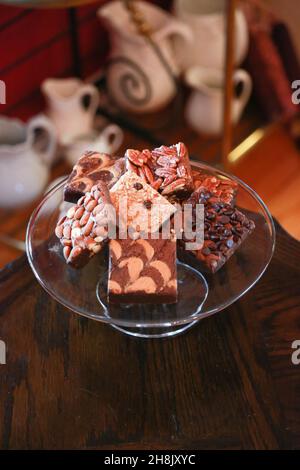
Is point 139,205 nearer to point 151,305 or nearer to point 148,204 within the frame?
point 148,204

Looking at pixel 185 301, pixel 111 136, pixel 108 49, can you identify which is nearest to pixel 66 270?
pixel 185 301

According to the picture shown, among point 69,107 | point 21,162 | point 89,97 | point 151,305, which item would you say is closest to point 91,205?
point 151,305

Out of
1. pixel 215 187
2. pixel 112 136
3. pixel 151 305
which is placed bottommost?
pixel 112 136

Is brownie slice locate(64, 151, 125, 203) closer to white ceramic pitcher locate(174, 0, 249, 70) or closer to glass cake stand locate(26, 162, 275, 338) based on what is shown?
glass cake stand locate(26, 162, 275, 338)

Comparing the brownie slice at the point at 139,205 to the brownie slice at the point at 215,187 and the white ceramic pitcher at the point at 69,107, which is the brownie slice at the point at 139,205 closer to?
the brownie slice at the point at 215,187

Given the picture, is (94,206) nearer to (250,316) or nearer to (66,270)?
(66,270)

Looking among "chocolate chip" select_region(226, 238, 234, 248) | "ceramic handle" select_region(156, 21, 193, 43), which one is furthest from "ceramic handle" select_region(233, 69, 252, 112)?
"chocolate chip" select_region(226, 238, 234, 248)
